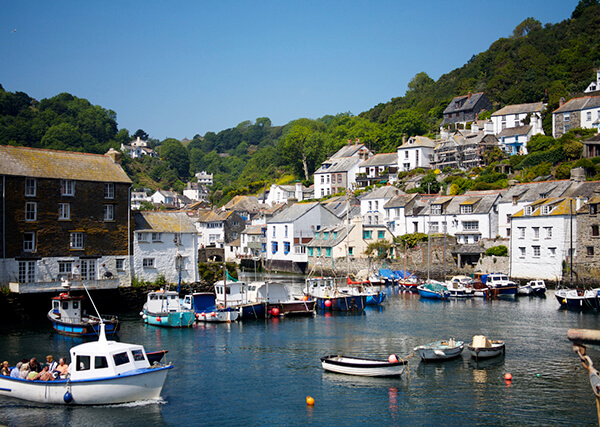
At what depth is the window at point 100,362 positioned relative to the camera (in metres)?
23.9

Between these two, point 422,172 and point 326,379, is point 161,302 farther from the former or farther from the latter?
point 422,172

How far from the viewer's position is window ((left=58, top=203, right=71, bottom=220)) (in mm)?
48681

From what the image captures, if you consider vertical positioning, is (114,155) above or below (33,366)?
above

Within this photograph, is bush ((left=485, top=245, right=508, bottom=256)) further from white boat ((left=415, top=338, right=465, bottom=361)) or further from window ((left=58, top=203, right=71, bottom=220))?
window ((left=58, top=203, right=71, bottom=220))

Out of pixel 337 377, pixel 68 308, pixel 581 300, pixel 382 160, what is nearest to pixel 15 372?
pixel 337 377

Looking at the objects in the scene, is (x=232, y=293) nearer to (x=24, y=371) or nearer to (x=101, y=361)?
(x=24, y=371)

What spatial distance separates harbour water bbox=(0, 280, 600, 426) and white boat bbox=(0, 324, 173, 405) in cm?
49

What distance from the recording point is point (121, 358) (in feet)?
78.9

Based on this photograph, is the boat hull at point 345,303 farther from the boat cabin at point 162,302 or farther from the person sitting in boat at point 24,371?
the person sitting in boat at point 24,371

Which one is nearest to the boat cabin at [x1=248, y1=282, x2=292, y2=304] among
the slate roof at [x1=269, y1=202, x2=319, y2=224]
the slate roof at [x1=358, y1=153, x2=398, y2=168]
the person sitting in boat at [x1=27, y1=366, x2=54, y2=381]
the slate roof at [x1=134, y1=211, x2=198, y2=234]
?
the slate roof at [x1=134, y1=211, x2=198, y2=234]

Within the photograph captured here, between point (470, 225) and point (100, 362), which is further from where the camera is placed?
point (470, 225)

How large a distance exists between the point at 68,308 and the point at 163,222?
52.3 ft

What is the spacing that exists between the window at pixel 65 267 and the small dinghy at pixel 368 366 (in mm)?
28571

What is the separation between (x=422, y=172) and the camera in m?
98.6
